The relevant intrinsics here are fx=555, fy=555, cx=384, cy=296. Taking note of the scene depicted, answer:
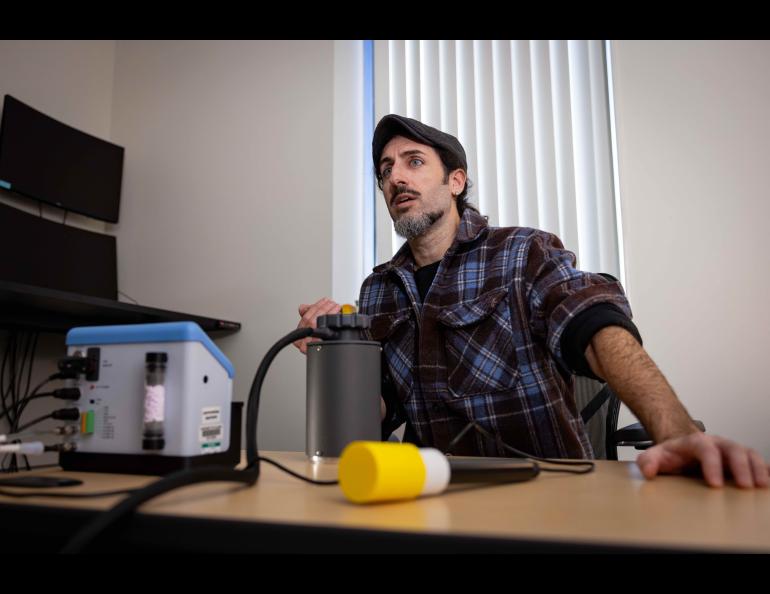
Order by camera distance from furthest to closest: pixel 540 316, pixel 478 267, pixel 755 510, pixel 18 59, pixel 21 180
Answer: pixel 18 59
pixel 21 180
pixel 478 267
pixel 540 316
pixel 755 510

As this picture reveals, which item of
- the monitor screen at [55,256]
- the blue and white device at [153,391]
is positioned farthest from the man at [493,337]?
the monitor screen at [55,256]

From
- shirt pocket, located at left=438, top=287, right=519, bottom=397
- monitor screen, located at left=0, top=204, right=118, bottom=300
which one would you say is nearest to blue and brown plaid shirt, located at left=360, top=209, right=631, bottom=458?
shirt pocket, located at left=438, top=287, right=519, bottom=397

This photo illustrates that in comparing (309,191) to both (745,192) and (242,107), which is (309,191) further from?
(745,192)

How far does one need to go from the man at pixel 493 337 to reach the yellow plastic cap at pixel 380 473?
51 centimetres

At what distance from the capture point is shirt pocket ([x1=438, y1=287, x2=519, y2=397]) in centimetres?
119

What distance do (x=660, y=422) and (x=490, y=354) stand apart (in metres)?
0.47

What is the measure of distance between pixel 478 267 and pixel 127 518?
1027 millimetres

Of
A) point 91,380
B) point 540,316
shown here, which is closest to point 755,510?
point 91,380

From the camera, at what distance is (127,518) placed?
1.23 ft

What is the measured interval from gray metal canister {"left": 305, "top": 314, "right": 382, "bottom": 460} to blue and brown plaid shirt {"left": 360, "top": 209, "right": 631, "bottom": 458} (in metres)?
0.50

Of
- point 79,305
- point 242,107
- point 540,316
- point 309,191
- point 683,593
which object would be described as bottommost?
point 683,593

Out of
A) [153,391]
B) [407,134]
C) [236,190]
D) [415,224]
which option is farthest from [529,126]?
[153,391]

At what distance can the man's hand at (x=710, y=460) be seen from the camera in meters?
0.50

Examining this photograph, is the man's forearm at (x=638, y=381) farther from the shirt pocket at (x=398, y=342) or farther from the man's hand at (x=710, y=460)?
the shirt pocket at (x=398, y=342)
